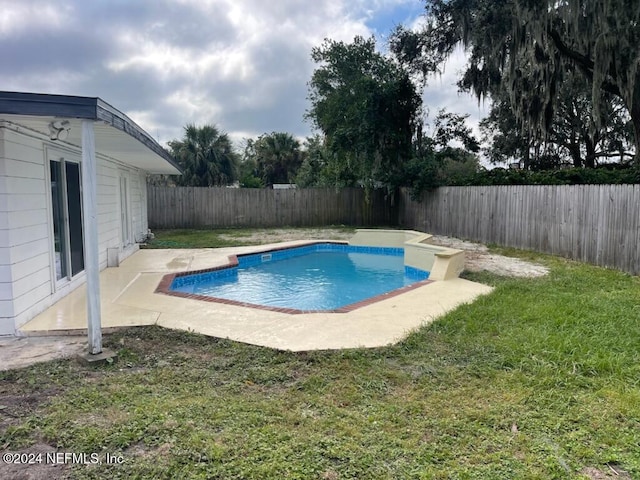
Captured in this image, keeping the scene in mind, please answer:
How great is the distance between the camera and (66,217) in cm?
551

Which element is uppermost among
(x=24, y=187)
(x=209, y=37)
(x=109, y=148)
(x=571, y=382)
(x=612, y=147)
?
(x=209, y=37)

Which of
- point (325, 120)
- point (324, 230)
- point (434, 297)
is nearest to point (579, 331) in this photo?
point (434, 297)

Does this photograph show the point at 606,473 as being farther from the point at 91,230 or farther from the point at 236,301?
the point at 236,301

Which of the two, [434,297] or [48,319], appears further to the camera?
[434,297]

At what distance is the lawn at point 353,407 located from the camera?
86.4 inches

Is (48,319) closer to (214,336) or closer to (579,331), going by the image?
(214,336)

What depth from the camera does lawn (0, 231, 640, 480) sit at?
7.20 ft

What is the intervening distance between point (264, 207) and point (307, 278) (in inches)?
348

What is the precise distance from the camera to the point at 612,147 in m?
17.7

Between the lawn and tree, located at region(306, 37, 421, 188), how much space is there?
11437mm

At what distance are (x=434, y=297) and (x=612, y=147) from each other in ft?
53.6

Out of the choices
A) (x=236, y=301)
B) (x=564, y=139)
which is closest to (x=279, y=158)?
(x=564, y=139)

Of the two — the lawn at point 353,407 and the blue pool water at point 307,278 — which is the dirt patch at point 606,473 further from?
the blue pool water at point 307,278

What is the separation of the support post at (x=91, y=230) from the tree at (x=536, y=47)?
10.2 m
